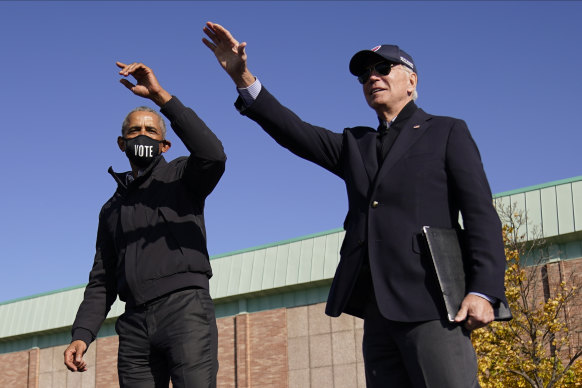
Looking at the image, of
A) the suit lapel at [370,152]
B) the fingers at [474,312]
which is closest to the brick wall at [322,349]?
the suit lapel at [370,152]

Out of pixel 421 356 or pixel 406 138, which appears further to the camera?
pixel 406 138

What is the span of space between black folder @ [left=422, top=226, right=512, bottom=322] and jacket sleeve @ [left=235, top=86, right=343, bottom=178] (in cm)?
87

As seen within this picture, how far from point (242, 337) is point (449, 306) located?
1115 inches

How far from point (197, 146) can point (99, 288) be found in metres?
1.51

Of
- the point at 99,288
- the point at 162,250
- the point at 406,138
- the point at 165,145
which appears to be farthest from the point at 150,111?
the point at 406,138

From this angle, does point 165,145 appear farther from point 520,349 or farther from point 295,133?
point 520,349

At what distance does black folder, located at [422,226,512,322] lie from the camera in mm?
3756

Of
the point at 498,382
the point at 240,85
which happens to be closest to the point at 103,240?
the point at 240,85

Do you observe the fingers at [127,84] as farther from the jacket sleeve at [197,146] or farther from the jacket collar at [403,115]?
the jacket collar at [403,115]

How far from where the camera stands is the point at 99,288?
5969mm

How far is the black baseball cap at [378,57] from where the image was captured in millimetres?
4266

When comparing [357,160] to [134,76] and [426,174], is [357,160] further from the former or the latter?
[134,76]

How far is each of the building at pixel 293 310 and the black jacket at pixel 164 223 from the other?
68.7 ft

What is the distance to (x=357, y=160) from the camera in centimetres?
430
